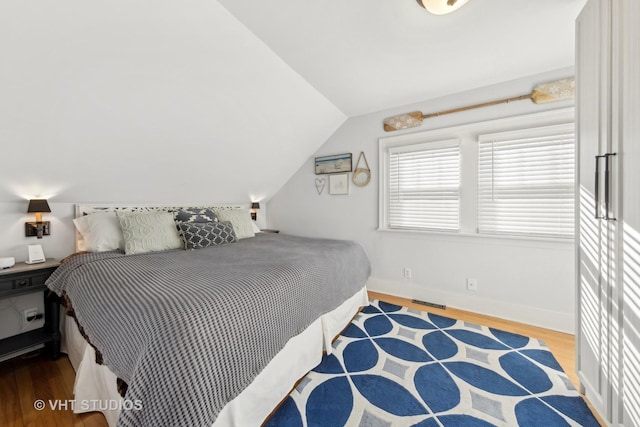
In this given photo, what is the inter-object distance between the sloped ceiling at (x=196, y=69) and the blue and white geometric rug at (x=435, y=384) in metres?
2.31

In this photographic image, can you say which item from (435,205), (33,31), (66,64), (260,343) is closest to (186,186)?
(66,64)

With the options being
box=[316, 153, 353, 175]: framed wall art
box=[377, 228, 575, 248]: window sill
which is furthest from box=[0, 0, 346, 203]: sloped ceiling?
box=[377, 228, 575, 248]: window sill

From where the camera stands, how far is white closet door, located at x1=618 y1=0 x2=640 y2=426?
0.97m

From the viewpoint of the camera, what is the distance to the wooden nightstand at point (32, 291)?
1663mm

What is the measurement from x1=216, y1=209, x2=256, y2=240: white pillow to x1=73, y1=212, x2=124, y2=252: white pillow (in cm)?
97

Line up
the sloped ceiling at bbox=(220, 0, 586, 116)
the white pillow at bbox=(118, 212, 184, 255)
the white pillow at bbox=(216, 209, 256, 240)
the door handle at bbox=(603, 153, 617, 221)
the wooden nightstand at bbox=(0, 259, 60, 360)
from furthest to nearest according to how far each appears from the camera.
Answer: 1. the white pillow at bbox=(216, 209, 256, 240)
2. the white pillow at bbox=(118, 212, 184, 255)
3. the wooden nightstand at bbox=(0, 259, 60, 360)
4. the sloped ceiling at bbox=(220, 0, 586, 116)
5. the door handle at bbox=(603, 153, 617, 221)

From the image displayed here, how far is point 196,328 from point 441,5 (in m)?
2.14

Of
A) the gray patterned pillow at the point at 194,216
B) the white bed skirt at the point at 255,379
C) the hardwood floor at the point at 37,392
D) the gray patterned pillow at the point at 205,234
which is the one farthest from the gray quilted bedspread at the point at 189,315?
the gray patterned pillow at the point at 194,216

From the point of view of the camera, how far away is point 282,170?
369 centimetres

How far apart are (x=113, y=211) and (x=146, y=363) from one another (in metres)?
2.16

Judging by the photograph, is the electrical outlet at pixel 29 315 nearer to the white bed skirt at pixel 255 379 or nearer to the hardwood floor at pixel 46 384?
the hardwood floor at pixel 46 384

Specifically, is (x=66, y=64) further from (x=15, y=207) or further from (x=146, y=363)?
(x=146, y=363)

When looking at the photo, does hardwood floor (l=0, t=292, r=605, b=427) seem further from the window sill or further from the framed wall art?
the framed wall art

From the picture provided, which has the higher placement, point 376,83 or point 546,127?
point 376,83
